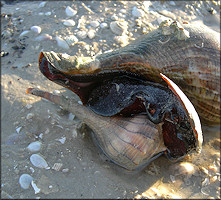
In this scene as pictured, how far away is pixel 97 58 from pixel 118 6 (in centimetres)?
221

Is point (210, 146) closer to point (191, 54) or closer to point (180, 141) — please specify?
point (180, 141)

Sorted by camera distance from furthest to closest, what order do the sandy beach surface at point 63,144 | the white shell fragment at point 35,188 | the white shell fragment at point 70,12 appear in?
the white shell fragment at point 70,12 → the sandy beach surface at point 63,144 → the white shell fragment at point 35,188

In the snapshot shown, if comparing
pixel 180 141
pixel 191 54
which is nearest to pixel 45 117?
pixel 180 141

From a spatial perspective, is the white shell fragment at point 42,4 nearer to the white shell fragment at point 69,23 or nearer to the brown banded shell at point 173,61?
the white shell fragment at point 69,23

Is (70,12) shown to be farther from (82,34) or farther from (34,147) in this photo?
(34,147)

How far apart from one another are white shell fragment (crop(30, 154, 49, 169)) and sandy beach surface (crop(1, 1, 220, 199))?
1 centimetres

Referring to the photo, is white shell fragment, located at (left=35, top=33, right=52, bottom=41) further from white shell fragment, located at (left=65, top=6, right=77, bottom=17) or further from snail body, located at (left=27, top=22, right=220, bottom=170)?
snail body, located at (left=27, top=22, right=220, bottom=170)

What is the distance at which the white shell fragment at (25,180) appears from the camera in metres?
2.42

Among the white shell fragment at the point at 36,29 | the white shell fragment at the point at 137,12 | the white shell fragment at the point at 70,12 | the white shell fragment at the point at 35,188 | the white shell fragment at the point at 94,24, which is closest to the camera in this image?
the white shell fragment at the point at 35,188

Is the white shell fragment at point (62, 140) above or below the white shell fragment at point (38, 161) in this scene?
above

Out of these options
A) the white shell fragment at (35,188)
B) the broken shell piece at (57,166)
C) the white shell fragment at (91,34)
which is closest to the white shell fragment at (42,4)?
the white shell fragment at (91,34)

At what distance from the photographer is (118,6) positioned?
15.1ft

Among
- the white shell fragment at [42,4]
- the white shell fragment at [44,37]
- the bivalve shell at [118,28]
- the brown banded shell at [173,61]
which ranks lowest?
the white shell fragment at [44,37]

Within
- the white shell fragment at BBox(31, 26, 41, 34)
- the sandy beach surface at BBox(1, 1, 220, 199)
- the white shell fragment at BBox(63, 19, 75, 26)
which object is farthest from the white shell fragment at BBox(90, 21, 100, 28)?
the white shell fragment at BBox(31, 26, 41, 34)
